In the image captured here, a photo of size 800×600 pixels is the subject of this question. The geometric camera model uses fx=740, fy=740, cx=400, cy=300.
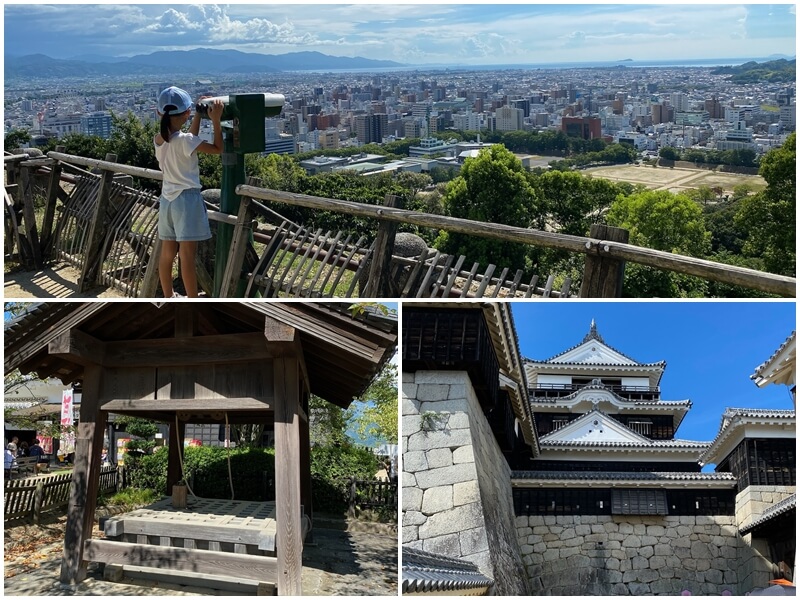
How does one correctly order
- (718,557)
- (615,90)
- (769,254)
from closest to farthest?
(718,557) < (769,254) < (615,90)

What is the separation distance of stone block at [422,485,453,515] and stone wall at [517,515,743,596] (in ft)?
26.4

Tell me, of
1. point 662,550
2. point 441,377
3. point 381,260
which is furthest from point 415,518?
point 662,550

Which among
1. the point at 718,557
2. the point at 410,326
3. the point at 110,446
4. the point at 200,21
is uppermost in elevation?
the point at 200,21

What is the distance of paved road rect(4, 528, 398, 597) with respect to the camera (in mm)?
6094

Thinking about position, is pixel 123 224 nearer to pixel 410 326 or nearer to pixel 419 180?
pixel 410 326

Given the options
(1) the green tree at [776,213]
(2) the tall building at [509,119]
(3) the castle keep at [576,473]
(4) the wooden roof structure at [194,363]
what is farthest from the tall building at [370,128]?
(4) the wooden roof structure at [194,363]

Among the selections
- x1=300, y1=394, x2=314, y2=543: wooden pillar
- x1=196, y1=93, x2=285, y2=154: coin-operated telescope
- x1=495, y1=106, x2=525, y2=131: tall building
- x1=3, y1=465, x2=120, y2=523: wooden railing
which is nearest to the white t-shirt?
x1=196, y1=93, x2=285, y2=154: coin-operated telescope

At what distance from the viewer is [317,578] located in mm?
6848

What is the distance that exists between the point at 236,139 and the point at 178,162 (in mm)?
921

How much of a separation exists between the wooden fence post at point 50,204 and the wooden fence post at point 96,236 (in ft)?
5.14

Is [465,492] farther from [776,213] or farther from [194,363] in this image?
[776,213]

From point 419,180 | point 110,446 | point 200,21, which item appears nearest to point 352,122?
point 200,21

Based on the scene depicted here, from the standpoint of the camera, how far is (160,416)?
9.55m

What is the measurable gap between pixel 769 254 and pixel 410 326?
23.3 meters
